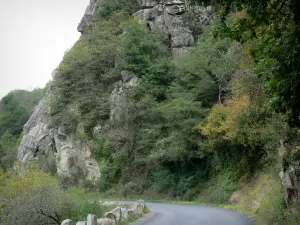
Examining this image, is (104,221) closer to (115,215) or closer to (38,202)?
(115,215)

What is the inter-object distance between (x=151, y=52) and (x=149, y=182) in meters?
16.5

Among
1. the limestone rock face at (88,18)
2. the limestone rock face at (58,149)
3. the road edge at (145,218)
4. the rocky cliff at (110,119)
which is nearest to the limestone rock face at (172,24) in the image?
the rocky cliff at (110,119)

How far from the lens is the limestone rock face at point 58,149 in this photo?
4200 centimetres

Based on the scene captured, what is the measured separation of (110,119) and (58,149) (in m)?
8.97

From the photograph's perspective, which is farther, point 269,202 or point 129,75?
point 129,75

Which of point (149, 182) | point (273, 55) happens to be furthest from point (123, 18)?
point (273, 55)

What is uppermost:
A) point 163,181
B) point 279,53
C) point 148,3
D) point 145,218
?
point 148,3

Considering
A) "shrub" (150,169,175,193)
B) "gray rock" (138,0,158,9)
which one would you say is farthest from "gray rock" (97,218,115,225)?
"gray rock" (138,0,158,9)

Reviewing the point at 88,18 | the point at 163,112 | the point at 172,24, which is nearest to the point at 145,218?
the point at 163,112

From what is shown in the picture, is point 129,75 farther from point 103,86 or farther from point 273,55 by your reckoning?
point 273,55

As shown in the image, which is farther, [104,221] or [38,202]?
[38,202]

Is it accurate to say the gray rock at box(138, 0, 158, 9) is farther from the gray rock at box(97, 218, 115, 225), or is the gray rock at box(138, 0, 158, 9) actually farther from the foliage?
the foliage

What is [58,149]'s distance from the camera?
151 ft

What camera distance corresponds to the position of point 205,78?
33.8 metres
